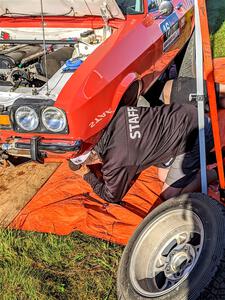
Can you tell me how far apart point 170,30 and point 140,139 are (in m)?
1.77

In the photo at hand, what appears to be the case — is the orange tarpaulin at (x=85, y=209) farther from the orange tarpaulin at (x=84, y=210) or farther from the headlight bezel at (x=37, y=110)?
the headlight bezel at (x=37, y=110)

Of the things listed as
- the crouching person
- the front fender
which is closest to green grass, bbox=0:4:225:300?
the crouching person

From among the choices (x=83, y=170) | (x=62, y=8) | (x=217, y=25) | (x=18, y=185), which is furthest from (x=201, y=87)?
(x=217, y=25)

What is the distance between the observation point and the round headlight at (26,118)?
10.3 feet

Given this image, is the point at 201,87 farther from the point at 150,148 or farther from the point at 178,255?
the point at 178,255

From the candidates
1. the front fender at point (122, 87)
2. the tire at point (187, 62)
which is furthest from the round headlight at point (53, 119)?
the tire at point (187, 62)

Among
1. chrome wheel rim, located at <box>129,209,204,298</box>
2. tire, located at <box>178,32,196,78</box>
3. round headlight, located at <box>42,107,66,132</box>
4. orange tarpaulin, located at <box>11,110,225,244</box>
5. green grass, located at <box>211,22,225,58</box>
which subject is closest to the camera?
chrome wheel rim, located at <box>129,209,204,298</box>

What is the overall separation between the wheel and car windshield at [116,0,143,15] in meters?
2.05

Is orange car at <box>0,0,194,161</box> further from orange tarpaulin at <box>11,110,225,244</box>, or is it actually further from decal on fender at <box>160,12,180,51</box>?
orange tarpaulin at <box>11,110,225,244</box>

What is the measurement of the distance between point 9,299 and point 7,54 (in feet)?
7.17

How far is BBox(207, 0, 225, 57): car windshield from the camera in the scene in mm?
7162

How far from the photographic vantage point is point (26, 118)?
10.4 ft

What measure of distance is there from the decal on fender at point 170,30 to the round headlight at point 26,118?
5.85ft

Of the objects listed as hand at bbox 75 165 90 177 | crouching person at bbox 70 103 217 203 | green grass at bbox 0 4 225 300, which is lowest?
green grass at bbox 0 4 225 300
